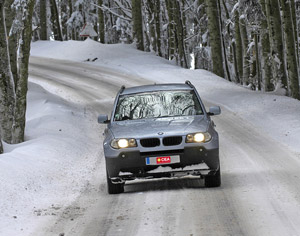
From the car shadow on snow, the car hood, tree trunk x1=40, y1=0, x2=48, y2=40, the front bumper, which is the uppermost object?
tree trunk x1=40, y1=0, x2=48, y2=40

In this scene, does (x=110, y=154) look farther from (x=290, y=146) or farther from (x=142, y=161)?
(x=290, y=146)

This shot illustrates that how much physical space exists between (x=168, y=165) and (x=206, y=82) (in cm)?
1907

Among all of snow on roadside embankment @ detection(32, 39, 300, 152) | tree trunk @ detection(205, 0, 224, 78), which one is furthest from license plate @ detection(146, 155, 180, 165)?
tree trunk @ detection(205, 0, 224, 78)

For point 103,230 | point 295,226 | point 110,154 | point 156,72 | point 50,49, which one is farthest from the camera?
point 50,49

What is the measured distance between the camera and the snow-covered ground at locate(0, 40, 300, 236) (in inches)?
370

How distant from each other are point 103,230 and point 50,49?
36990 millimetres

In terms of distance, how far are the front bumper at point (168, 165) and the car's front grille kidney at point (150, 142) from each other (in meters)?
0.10

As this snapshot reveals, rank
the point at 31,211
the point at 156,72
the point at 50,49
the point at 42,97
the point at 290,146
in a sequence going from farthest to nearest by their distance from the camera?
the point at 50,49
the point at 156,72
the point at 42,97
the point at 290,146
the point at 31,211

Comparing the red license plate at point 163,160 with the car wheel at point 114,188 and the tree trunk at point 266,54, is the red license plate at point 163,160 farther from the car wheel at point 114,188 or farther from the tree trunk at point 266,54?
the tree trunk at point 266,54

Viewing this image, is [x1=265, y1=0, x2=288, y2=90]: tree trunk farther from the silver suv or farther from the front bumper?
the front bumper

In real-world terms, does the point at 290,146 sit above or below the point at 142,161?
below

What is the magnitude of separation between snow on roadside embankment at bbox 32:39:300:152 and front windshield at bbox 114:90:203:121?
3.87 meters

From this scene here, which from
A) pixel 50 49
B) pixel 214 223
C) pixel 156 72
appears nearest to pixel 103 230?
pixel 214 223

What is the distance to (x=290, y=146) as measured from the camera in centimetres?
1423
